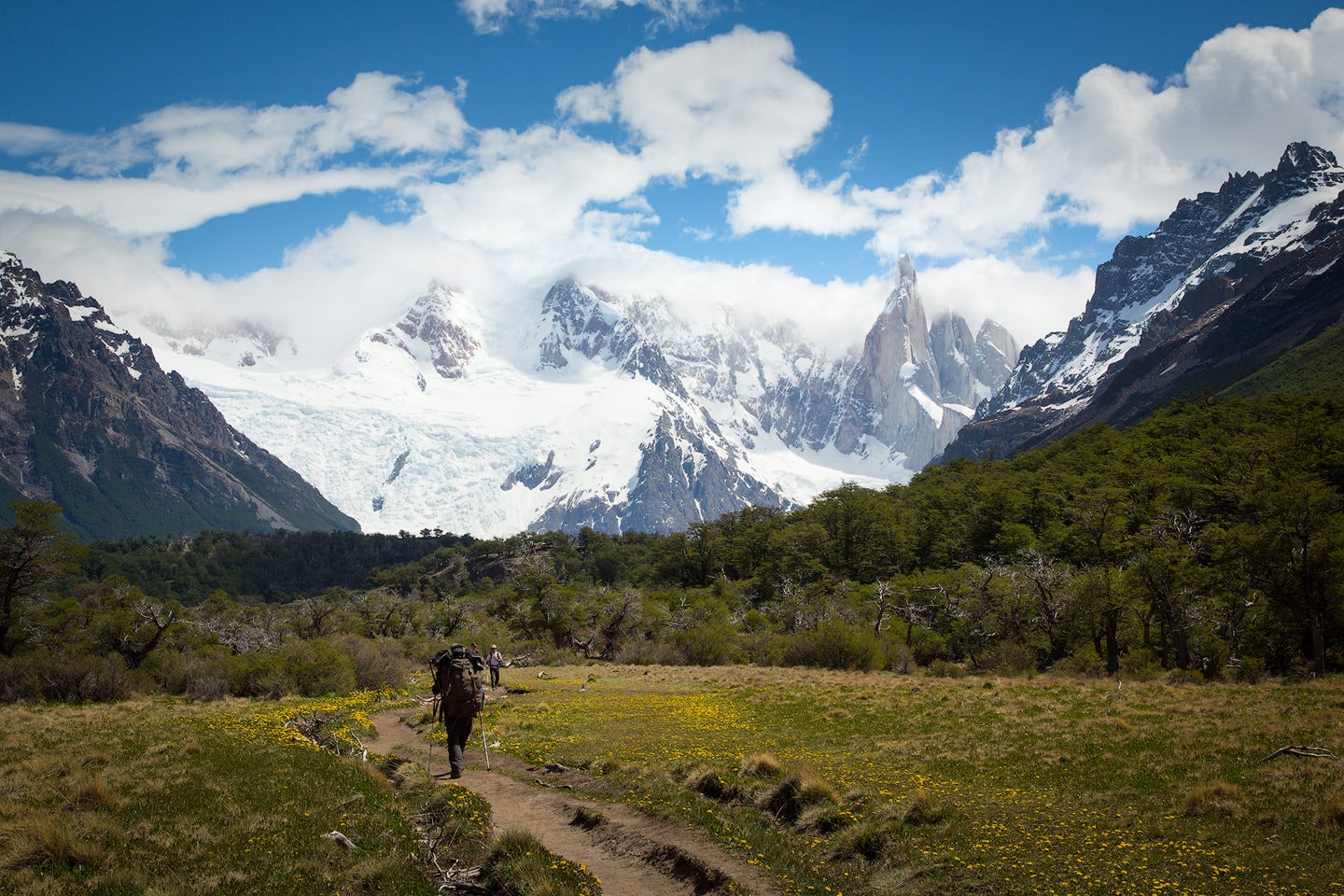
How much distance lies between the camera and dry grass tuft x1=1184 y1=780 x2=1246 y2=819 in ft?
40.0

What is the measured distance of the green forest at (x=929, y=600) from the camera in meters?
33.4

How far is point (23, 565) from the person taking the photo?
3859 centimetres

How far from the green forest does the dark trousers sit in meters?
21.7

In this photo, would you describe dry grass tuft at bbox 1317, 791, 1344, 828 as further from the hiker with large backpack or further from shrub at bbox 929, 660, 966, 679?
shrub at bbox 929, 660, 966, 679

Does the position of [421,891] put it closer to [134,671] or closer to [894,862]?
[894,862]

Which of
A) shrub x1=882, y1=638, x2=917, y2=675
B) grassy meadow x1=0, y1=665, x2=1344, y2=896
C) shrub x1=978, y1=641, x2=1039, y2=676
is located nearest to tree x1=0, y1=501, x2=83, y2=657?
grassy meadow x1=0, y1=665, x2=1344, y2=896

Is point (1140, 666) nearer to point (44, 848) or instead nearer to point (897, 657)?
point (897, 657)

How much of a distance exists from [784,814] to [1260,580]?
28300mm

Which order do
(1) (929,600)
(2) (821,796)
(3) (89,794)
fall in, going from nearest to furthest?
(3) (89,794) < (2) (821,796) < (1) (929,600)

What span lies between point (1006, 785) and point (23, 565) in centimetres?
4505

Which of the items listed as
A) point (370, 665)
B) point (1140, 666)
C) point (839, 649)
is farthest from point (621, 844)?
point (839, 649)

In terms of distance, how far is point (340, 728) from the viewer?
2414cm

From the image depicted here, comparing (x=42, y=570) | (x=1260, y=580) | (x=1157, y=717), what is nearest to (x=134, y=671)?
(x=42, y=570)

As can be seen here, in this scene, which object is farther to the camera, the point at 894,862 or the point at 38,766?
the point at 38,766
